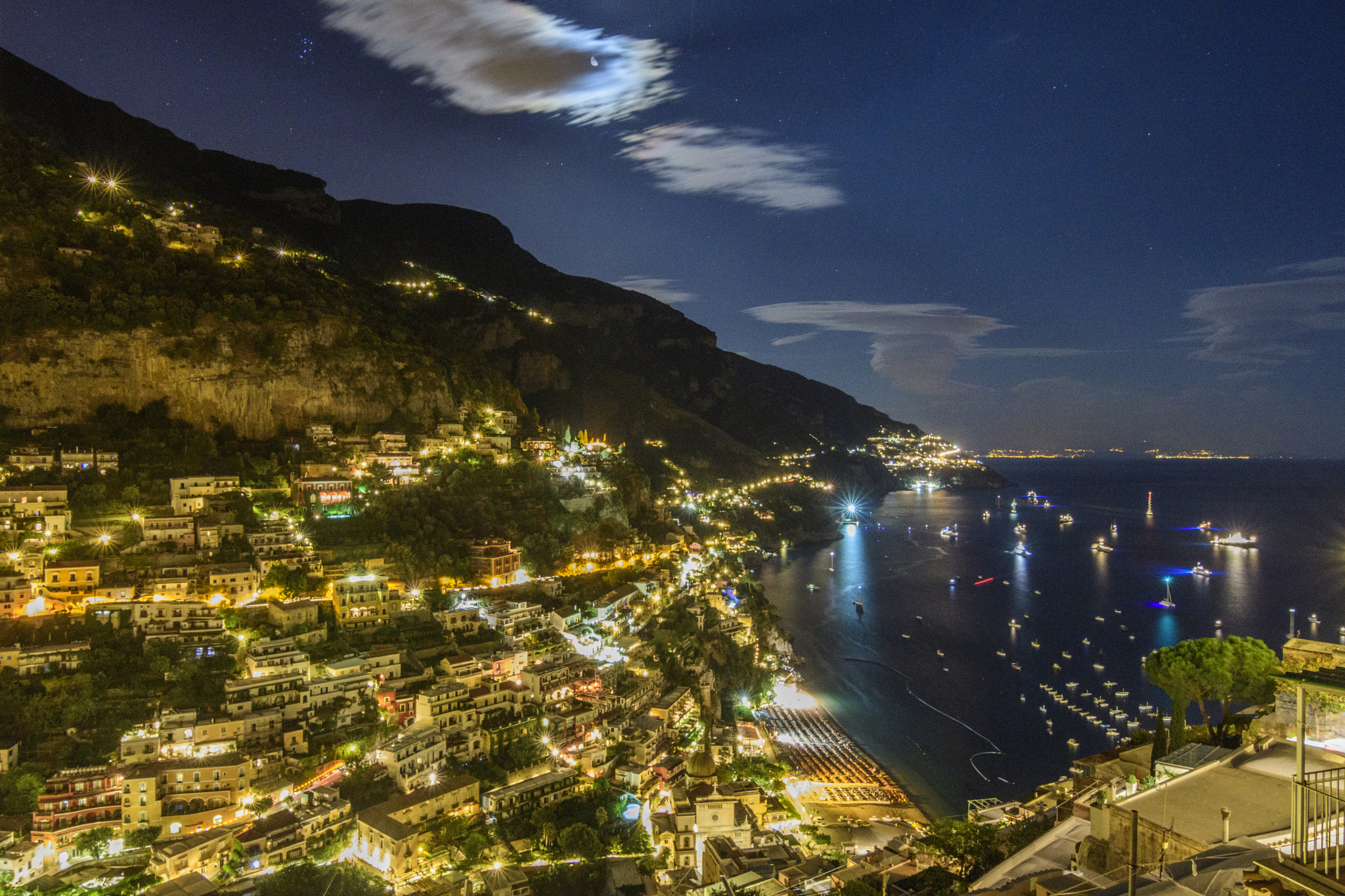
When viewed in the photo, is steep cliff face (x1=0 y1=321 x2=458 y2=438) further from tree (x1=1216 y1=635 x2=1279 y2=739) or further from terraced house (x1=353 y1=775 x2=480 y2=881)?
tree (x1=1216 y1=635 x2=1279 y2=739)

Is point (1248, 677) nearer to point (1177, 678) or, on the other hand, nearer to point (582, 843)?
point (1177, 678)

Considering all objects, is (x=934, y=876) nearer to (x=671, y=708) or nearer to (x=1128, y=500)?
(x=671, y=708)

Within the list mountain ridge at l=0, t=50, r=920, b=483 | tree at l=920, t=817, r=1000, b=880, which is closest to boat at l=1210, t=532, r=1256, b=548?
mountain ridge at l=0, t=50, r=920, b=483

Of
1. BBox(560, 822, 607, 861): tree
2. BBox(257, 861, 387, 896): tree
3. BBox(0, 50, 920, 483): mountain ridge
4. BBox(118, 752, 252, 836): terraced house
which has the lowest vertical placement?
BBox(560, 822, 607, 861): tree

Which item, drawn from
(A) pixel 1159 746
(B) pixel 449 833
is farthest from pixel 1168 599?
(B) pixel 449 833

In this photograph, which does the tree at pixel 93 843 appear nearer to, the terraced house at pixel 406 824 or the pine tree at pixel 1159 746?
the terraced house at pixel 406 824

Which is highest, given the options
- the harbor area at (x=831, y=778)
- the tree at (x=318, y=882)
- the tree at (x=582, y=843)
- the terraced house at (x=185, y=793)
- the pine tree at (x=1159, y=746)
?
the pine tree at (x=1159, y=746)

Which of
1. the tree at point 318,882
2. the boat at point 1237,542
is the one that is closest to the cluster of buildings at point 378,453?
the tree at point 318,882
